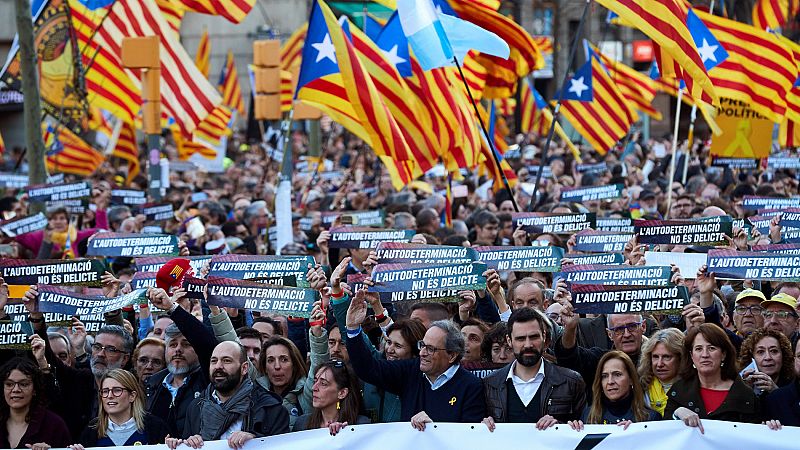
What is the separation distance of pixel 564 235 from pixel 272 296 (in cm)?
572

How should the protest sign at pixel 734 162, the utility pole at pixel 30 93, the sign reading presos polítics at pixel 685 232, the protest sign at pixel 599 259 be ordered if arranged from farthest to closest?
the protest sign at pixel 734 162 < the utility pole at pixel 30 93 < the sign reading presos polítics at pixel 685 232 < the protest sign at pixel 599 259

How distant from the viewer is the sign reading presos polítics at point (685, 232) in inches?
411

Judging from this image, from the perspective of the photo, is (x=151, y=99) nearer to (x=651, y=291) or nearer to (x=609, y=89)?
(x=609, y=89)

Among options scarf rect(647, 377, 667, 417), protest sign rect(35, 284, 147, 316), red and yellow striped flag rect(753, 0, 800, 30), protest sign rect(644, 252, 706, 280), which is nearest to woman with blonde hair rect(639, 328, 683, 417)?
scarf rect(647, 377, 667, 417)

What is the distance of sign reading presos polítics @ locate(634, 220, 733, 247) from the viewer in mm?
10445

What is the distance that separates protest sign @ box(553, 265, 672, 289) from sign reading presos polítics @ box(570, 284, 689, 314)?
0.30 feet

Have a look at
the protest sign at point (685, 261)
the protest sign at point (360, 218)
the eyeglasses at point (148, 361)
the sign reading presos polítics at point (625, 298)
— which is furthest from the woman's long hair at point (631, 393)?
the protest sign at point (360, 218)

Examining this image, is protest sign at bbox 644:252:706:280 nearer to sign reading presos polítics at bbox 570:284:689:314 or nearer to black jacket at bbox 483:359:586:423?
sign reading presos polítics at bbox 570:284:689:314

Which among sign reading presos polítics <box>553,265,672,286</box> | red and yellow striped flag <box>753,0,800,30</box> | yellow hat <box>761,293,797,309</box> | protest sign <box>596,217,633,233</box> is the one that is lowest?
yellow hat <box>761,293,797,309</box>

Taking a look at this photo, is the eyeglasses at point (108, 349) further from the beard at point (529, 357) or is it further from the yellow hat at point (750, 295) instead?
the yellow hat at point (750, 295)

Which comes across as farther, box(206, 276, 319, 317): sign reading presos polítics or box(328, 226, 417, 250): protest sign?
box(328, 226, 417, 250): protest sign

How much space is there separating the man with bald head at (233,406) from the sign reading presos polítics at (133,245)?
8.90 ft

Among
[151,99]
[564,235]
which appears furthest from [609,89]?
[564,235]

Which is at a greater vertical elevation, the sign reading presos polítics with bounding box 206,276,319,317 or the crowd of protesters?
the sign reading presos polítics with bounding box 206,276,319,317
